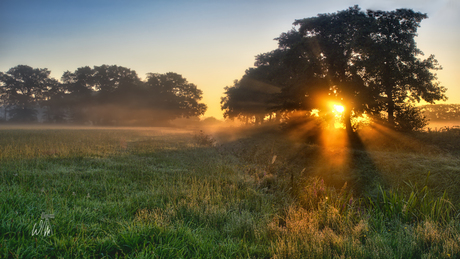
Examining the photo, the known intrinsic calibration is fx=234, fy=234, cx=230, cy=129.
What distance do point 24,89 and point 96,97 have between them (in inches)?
719

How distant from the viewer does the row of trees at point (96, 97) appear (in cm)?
6059

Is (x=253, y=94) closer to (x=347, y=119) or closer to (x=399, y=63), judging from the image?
(x=347, y=119)

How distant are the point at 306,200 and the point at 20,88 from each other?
7919 centimetres

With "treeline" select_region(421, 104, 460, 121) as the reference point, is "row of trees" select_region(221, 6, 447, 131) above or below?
above

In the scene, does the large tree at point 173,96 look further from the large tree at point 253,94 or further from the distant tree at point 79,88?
the large tree at point 253,94

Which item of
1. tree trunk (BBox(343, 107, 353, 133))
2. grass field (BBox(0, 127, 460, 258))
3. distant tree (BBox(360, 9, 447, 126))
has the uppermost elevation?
distant tree (BBox(360, 9, 447, 126))

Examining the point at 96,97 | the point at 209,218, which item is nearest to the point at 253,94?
the point at 209,218

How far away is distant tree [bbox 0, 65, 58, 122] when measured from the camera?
5919 cm

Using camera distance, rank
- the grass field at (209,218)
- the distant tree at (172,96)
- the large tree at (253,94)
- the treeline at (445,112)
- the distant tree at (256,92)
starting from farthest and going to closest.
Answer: the distant tree at (172,96) < the large tree at (253,94) < the distant tree at (256,92) < the treeline at (445,112) < the grass field at (209,218)

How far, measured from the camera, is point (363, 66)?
682 inches

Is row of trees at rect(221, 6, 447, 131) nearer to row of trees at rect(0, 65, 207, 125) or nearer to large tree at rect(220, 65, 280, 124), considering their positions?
large tree at rect(220, 65, 280, 124)

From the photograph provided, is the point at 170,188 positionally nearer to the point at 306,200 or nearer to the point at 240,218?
the point at 240,218

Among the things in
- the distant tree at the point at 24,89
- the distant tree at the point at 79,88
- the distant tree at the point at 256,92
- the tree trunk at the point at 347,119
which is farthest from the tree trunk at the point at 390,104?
the distant tree at the point at 24,89

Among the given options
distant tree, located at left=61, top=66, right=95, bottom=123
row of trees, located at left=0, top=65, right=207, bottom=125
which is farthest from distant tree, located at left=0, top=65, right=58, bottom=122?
distant tree, located at left=61, top=66, right=95, bottom=123
